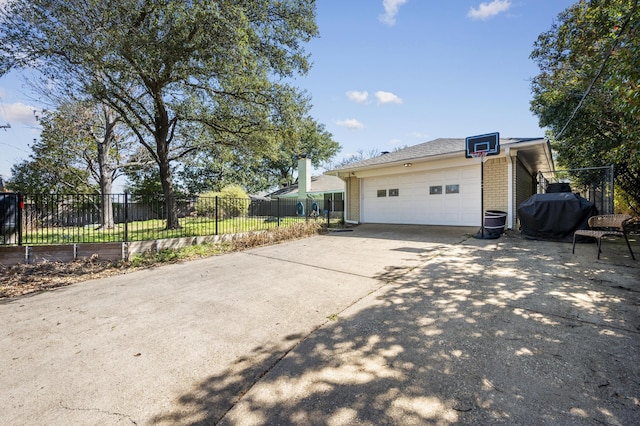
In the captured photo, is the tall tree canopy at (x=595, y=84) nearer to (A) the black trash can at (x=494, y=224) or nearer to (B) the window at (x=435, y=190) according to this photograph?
(A) the black trash can at (x=494, y=224)

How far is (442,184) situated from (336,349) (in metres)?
9.27

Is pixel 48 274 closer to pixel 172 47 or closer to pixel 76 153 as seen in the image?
pixel 172 47

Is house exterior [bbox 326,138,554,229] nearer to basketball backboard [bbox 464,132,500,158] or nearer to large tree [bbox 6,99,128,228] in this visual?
basketball backboard [bbox 464,132,500,158]

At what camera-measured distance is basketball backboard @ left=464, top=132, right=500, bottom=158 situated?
25.0ft

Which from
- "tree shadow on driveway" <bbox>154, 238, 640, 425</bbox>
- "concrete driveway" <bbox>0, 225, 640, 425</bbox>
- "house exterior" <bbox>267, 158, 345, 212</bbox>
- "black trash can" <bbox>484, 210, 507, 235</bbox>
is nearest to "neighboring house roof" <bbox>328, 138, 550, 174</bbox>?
"black trash can" <bbox>484, 210, 507, 235</bbox>

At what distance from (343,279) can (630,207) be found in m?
17.7

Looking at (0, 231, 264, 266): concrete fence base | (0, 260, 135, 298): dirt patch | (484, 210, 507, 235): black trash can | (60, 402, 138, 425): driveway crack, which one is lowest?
(60, 402, 138, 425): driveway crack

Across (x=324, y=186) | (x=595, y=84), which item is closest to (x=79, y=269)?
(x=595, y=84)

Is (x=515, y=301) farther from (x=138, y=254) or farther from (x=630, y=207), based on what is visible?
(x=630, y=207)

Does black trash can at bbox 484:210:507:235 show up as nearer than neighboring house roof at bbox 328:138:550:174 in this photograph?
Yes

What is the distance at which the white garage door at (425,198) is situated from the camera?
378 inches

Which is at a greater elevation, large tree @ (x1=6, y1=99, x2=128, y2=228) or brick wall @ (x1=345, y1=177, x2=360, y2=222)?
large tree @ (x1=6, y1=99, x2=128, y2=228)

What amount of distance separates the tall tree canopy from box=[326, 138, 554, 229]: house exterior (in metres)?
1.60

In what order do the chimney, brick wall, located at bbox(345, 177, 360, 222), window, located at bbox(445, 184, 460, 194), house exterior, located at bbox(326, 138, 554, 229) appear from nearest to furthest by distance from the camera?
house exterior, located at bbox(326, 138, 554, 229), window, located at bbox(445, 184, 460, 194), brick wall, located at bbox(345, 177, 360, 222), the chimney
